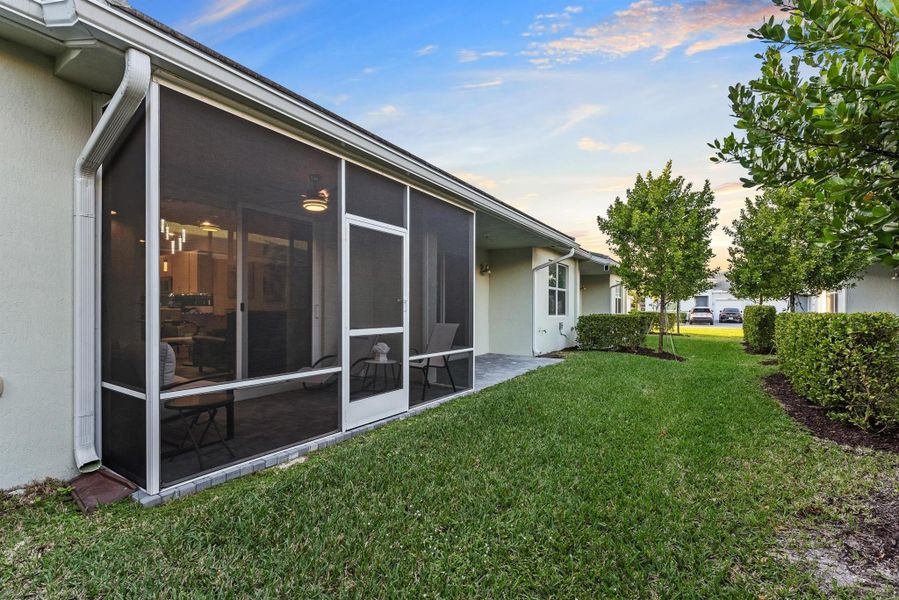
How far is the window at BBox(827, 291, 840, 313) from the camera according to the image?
1645 cm

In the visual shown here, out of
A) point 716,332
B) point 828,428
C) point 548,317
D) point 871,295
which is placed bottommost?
point 716,332

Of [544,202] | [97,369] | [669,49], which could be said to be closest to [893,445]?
[669,49]

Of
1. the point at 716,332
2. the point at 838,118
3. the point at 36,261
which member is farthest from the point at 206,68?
the point at 716,332

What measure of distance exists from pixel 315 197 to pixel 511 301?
7.79 m

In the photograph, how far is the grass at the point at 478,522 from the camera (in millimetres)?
2086

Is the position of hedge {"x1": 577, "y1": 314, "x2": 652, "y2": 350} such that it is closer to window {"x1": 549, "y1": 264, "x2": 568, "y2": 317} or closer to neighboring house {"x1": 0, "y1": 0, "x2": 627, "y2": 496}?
window {"x1": 549, "y1": 264, "x2": 568, "y2": 317}

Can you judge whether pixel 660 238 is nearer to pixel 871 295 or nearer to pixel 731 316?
pixel 871 295

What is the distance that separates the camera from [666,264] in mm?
11055

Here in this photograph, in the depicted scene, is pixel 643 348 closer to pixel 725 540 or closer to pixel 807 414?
pixel 807 414

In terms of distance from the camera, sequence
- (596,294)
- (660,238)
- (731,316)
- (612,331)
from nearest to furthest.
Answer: (660,238)
(612,331)
(596,294)
(731,316)

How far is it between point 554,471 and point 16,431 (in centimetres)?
394

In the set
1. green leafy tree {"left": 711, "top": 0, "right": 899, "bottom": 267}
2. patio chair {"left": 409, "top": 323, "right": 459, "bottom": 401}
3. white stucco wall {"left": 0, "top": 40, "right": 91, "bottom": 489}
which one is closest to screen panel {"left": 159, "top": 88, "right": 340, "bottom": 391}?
white stucco wall {"left": 0, "top": 40, "right": 91, "bottom": 489}

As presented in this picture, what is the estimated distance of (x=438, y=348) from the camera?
5.96 m

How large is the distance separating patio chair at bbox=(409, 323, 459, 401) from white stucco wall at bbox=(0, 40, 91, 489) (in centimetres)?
340
